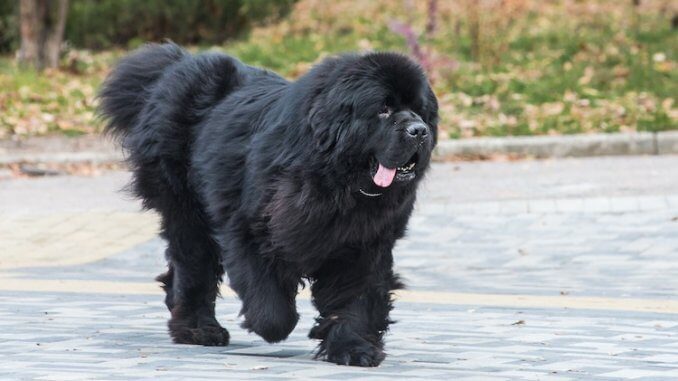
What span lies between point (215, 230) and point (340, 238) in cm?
80

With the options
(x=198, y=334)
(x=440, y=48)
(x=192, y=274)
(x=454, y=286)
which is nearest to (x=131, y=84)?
(x=192, y=274)

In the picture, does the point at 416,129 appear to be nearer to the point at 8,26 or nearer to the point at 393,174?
the point at 393,174

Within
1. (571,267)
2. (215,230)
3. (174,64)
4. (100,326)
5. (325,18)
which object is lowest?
(325,18)

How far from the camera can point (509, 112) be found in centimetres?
1561

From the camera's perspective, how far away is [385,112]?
5629 millimetres

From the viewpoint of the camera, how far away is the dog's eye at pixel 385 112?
18.4ft

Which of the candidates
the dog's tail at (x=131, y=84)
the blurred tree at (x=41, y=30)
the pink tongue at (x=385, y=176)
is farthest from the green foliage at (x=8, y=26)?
the pink tongue at (x=385, y=176)

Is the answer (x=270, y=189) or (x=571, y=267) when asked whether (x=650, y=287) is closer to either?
(x=571, y=267)

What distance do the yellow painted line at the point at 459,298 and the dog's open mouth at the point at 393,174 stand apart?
2363 mm

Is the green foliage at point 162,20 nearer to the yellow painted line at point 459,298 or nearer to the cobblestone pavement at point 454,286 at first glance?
the cobblestone pavement at point 454,286

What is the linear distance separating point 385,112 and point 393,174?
247 mm

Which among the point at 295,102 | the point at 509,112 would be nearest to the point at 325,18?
the point at 509,112

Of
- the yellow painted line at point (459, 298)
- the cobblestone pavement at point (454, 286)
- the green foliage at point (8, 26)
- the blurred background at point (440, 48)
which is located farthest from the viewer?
the green foliage at point (8, 26)

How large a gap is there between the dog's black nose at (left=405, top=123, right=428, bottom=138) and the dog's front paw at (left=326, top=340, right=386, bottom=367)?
0.90 m
